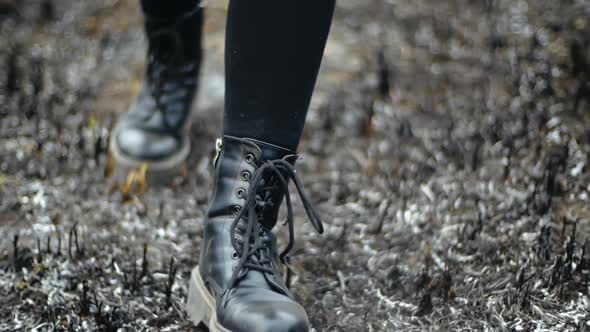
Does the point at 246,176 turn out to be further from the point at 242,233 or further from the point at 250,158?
the point at 242,233

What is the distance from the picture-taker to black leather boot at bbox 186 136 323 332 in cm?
164

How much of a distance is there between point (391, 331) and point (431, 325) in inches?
5.0

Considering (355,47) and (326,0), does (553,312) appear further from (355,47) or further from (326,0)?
(355,47)

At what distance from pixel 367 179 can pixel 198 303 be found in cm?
119

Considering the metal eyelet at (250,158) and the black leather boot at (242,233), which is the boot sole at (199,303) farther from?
the metal eyelet at (250,158)

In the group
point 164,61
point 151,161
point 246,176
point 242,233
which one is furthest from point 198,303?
point 164,61

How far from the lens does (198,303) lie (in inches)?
71.7

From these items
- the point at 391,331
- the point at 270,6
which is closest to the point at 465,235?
the point at 391,331

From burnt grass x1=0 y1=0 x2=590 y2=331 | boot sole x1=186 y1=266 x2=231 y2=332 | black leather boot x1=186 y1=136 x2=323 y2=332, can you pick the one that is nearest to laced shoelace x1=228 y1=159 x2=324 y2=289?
black leather boot x1=186 y1=136 x2=323 y2=332

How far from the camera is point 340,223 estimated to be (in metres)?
2.50

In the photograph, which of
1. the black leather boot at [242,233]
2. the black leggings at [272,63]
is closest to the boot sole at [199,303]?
the black leather boot at [242,233]

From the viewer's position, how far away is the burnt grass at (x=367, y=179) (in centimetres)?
199

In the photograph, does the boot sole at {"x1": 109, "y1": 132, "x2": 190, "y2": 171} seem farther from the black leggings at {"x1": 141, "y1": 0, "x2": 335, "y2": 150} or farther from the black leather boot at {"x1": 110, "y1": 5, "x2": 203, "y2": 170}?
the black leggings at {"x1": 141, "y1": 0, "x2": 335, "y2": 150}

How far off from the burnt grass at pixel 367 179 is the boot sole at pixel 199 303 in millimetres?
71
